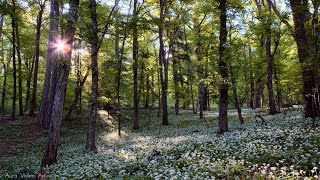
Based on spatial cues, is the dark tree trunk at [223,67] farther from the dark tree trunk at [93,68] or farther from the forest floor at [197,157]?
the dark tree trunk at [93,68]

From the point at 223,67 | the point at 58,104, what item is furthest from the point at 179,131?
the point at 58,104

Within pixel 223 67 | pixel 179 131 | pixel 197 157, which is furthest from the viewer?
pixel 179 131

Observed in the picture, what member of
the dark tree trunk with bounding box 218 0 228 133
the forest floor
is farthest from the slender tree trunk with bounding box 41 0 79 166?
the dark tree trunk with bounding box 218 0 228 133

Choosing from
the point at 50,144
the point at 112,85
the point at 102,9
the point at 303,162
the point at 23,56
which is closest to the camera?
the point at 303,162

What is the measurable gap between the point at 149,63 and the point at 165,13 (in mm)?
5188

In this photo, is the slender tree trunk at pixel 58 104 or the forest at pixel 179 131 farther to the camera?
the slender tree trunk at pixel 58 104

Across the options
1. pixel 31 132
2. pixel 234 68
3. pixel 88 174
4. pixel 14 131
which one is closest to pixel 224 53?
pixel 234 68

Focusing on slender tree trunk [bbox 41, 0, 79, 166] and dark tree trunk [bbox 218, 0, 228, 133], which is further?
dark tree trunk [bbox 218, 0, 228, 133]

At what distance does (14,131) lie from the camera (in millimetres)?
21266

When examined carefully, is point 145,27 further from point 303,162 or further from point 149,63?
point 303,162

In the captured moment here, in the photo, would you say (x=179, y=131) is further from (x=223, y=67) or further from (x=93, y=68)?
(x=93, y=68)

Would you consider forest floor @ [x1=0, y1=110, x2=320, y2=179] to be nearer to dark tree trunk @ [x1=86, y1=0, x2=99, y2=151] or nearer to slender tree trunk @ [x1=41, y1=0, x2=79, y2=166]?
slender tree trunk @ [x1=41, y1=0, x2=79, y2=166]

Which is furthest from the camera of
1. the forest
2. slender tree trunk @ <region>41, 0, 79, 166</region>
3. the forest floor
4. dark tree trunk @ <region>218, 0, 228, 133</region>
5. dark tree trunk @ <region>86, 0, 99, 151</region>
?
dark tree trunk @ <region>86, 0, 99, 151</region>

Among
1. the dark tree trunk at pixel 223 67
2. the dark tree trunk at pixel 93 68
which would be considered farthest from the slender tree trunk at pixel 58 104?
the dark tree trunk at pixel 223 67
